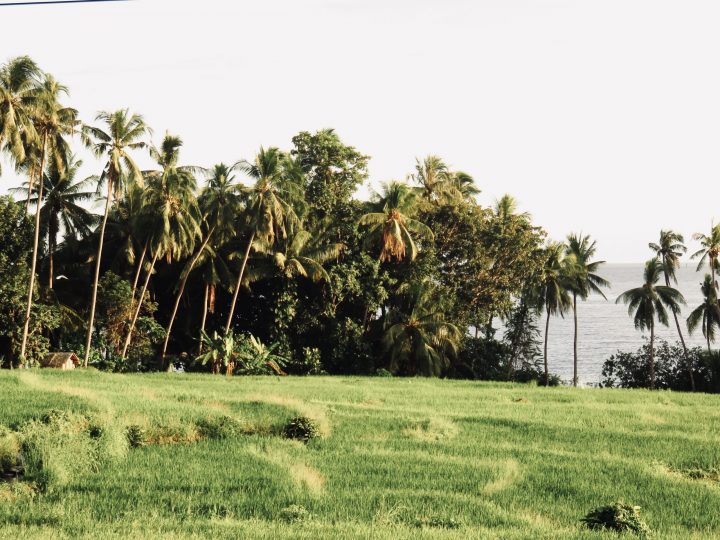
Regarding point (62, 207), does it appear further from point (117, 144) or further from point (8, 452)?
point (8, 452)

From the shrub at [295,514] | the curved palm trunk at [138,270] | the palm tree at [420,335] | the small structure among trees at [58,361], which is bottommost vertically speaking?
the shrub at [295,514]

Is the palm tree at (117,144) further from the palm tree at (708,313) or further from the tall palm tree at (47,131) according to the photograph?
the palm tree at (708,313)

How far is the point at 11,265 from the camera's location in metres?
Answer: 32.1

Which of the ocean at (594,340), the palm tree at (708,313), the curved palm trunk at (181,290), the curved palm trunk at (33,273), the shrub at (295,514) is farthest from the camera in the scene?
the ocean at (594,340)

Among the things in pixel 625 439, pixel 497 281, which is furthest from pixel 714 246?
pixel 625 439

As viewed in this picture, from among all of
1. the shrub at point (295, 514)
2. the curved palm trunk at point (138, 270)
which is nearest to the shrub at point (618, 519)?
the shrub at point (295, 514)

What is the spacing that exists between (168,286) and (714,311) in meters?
31.6

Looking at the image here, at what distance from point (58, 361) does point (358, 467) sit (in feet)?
68.0

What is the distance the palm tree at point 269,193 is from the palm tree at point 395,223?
401 cm

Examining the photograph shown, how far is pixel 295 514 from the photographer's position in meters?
10.8

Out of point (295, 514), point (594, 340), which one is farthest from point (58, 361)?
point (594, 340)

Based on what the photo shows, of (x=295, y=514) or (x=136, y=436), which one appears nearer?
(x=295, y=514)

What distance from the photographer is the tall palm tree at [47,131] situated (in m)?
29.5

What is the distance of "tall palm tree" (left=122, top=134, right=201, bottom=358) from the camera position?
33.1 metres
